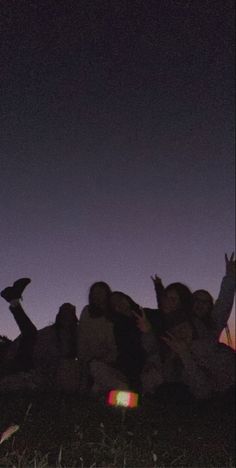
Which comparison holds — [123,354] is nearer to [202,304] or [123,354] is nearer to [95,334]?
[95,334]

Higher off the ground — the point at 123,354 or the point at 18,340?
the point at 18,340

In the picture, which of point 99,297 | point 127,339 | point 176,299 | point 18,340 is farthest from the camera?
point 18,340

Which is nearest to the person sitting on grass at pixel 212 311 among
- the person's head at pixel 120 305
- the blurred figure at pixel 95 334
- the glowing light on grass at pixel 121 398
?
the person's head at pixel 120 305

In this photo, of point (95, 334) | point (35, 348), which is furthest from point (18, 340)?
point (95, 334)

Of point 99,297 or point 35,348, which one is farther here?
point 35,348

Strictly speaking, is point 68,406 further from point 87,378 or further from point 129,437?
point 129,437

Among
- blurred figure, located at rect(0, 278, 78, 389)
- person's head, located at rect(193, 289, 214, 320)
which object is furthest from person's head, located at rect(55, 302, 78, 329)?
person's head, located at rect(193, 289, 214, 320)

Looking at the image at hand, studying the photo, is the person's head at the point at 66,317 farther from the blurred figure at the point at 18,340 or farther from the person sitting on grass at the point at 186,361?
the person sitting on grass at the point at 186,361

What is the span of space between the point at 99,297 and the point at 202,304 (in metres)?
1.39

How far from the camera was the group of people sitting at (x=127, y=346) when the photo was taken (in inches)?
322

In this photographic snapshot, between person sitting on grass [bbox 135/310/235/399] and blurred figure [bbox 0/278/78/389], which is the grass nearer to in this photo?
person sitting on grass [bbox 135/310/235/399]

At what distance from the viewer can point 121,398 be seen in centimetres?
830

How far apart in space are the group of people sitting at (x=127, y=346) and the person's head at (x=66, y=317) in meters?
0.01

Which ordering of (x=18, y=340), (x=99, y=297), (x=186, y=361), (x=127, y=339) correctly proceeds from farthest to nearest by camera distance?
(x=18, y=340) → (x=127, y=339) → (x=99, y=297) → (x=186, y=361)
